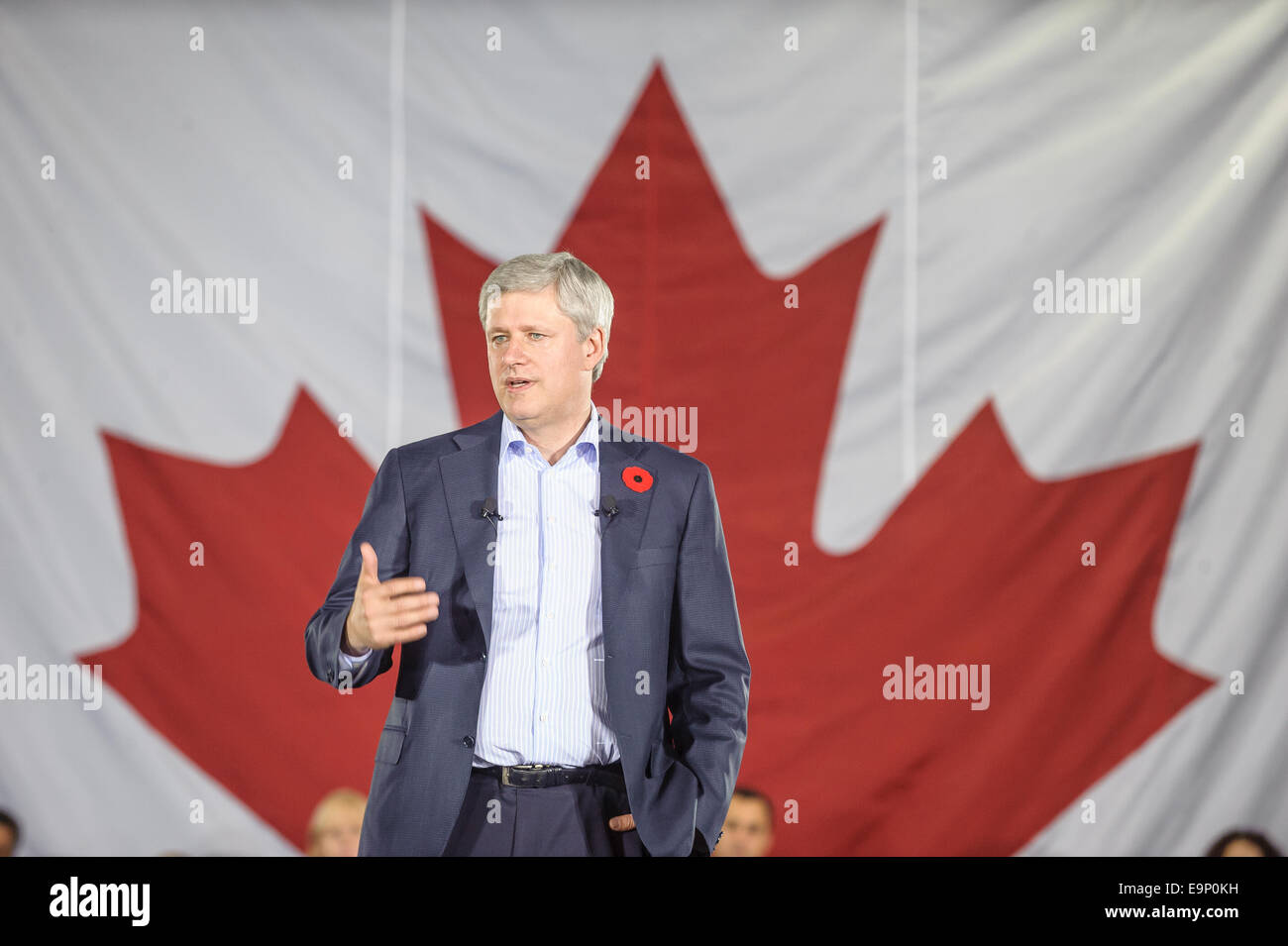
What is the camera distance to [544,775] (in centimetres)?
172

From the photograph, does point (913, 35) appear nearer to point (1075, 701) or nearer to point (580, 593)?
point (1075, 701)

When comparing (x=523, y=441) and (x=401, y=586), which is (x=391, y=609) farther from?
(x=523, y=441)

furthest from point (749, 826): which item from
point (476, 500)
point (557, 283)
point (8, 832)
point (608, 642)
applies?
point (8, 832)

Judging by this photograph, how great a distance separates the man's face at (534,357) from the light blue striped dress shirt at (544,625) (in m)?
0.09

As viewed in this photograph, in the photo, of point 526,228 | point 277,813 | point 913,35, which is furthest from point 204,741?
point 913,35

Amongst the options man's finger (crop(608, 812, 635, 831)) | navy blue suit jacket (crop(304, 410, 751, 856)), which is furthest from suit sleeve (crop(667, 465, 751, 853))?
man's finger (crop(608, 812, 635, 831))

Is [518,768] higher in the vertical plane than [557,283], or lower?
lower

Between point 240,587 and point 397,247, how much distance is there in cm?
111

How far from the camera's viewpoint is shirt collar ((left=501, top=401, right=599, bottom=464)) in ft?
6.38

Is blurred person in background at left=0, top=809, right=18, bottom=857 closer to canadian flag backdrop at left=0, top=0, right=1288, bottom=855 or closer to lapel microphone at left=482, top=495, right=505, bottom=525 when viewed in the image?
canadian flag backdrop at left=0, top=0, right=1288, bottom=855

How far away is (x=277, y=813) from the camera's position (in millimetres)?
3211

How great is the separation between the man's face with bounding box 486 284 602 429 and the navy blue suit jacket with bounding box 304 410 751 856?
9 cm

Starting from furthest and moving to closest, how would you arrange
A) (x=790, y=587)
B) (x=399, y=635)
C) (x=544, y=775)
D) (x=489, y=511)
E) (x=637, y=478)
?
(x=790, y=587) < (x=637, y=478) < (x=489, y=511) < (x=544, y=775) < (x=399, y=635)

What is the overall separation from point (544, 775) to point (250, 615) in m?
1.83
